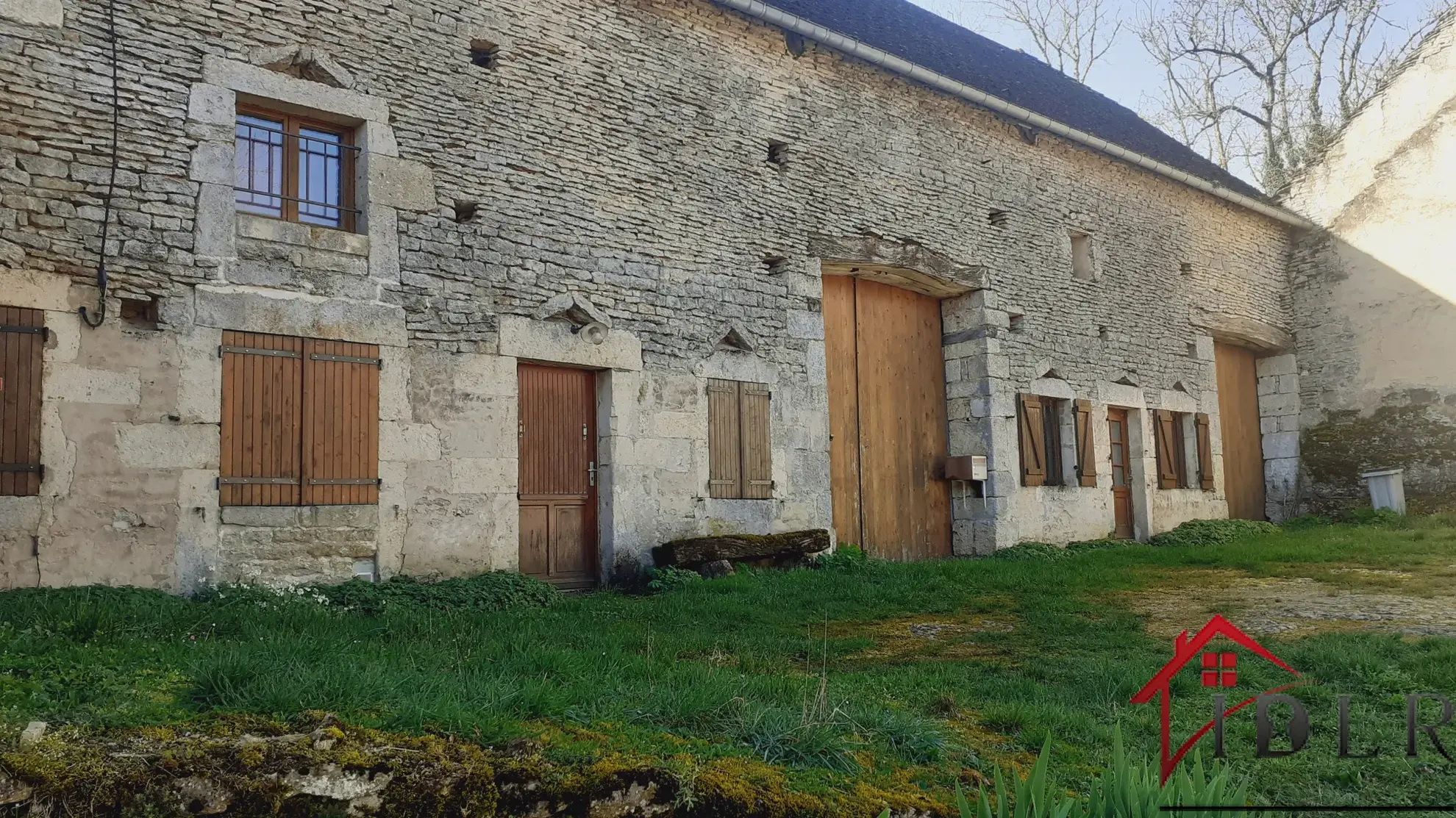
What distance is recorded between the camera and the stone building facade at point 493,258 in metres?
6.31

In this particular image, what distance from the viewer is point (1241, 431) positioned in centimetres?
1611

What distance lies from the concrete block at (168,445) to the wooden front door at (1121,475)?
35.4 feet

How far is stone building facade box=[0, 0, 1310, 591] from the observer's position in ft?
20.7

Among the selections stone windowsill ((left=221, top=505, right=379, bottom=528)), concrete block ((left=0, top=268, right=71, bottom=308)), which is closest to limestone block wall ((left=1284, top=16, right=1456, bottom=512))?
stone windowsill ((left=221, top=505, right=379, bottom=528))

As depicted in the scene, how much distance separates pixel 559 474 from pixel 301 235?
265 centimetres

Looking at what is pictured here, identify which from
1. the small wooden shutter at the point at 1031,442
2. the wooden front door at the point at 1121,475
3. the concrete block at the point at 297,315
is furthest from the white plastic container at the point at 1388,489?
the concrete block at the point at 297,315

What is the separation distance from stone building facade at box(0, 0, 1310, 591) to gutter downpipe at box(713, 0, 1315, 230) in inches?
12.6

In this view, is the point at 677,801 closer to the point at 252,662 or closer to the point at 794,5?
the point at 252,662

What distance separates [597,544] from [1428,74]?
1385 centimetres

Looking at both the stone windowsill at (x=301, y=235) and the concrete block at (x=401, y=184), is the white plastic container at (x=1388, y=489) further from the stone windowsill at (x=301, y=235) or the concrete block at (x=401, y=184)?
the stone windowsill at (x=301, y=235)

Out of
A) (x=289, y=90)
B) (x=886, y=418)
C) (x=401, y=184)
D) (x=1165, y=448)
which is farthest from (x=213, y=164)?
(x=1165, y=448)

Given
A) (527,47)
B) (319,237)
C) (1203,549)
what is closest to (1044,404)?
(1203,549)

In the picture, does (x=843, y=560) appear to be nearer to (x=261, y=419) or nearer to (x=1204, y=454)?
(x=261, y=419)

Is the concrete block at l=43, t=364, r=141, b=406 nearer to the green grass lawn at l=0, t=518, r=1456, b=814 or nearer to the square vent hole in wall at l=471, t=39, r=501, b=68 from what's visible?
the green grass lawn at l=0, t=518, r=1456, b=814
